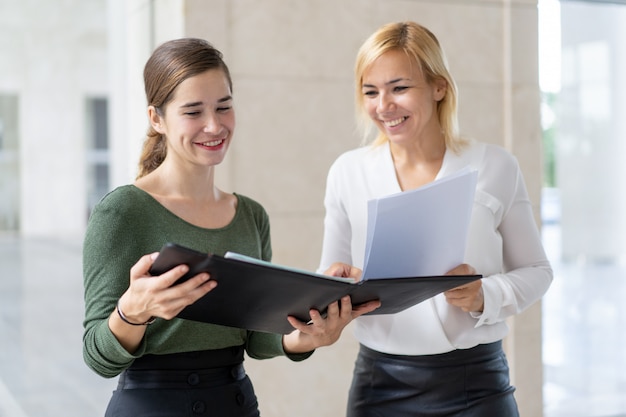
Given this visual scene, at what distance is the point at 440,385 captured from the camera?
7.64ft

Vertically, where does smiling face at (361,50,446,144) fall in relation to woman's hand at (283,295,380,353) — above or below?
above

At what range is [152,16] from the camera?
4.27 m

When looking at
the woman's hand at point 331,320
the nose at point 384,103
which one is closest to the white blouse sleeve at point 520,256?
the nose at point 384,103

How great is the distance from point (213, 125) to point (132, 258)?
1.16ft

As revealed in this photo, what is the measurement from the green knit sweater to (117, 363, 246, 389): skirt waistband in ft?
0.17

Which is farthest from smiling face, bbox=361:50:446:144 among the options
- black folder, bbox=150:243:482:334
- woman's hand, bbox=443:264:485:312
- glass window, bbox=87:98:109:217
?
glass window, bbox=87:98:109:217

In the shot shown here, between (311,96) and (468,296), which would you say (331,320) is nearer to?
(468,296)

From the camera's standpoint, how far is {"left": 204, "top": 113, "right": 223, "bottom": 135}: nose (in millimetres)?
1940

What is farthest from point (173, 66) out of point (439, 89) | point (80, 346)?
point (80, 346)

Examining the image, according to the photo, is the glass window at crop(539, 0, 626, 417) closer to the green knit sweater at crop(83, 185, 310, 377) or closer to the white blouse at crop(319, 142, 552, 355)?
the white blouse at crop(319, 142, 552, 355)

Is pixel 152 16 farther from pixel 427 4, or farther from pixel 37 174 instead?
pixel 37 174

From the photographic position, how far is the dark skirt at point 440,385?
2330 millimetres

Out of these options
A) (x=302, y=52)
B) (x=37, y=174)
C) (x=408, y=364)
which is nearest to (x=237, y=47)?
(x=302, y=52)

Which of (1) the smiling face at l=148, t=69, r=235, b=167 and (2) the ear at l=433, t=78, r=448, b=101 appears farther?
(2) the ear at l=433, t=78, r=448, b=101
